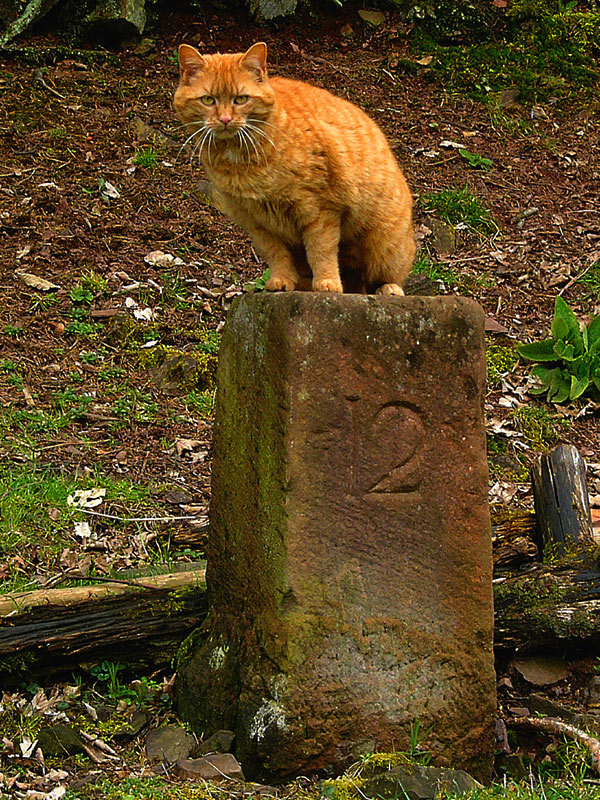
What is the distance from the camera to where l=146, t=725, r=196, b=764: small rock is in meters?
3.27

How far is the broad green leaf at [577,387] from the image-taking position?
6.34 metres

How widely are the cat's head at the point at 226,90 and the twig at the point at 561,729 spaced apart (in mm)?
2646

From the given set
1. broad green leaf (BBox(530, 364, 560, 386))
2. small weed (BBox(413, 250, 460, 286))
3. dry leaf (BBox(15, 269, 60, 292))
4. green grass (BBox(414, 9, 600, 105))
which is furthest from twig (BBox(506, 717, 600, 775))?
green grass (BBox(414, 9, 600, 105))

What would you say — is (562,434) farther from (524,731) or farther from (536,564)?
(524,731)

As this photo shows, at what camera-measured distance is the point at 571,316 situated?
6418mm

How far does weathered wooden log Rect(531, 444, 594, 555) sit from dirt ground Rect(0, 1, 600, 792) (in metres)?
0.95

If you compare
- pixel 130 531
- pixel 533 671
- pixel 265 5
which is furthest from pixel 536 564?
pixel 265 5

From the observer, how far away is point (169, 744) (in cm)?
333

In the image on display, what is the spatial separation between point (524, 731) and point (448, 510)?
40.8 inches

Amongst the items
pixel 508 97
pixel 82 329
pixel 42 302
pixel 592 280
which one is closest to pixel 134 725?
pixel 82 329

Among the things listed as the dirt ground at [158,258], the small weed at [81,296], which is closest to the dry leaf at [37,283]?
the dirt ground at [158,258]

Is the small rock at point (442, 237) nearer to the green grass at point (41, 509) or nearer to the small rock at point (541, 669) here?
the green grass at point (41, 509)

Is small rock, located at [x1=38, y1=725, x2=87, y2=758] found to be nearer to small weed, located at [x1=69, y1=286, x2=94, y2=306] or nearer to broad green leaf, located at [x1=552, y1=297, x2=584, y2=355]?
small weed, located at [x1=69, y1=286, x2=94, y2=306]

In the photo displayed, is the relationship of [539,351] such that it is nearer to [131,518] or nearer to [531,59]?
[131,518]
